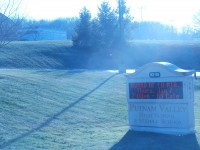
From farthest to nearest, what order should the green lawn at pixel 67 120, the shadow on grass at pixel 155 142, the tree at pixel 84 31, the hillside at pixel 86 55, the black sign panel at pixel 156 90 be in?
1. the tree at pixel 84 31
2. the hillside at pixel 86 55
3. the black sign panel at pixel 156 90
4. the green lawn at pixel 67 120
5. the shadow on grass at pixel 155 142

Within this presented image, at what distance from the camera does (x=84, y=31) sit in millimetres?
54781

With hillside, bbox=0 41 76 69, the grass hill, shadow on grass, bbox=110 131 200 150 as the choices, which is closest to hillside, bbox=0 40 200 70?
hillside, bbox=0 41 76 69

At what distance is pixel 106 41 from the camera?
55125 millimetres

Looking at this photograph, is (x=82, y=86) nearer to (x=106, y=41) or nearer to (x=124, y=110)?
(x=124, y=110)

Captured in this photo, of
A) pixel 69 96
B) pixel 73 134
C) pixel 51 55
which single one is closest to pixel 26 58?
pixel 51 55

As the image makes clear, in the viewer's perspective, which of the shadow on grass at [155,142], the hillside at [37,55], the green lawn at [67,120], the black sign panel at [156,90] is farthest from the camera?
the hillside at [37,55]

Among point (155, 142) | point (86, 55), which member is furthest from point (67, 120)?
point (86, 55)

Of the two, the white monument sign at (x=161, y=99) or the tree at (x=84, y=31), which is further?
the tree at (x=84, y=31)

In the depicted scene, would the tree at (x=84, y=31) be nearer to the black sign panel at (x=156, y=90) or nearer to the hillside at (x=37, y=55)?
the hillside at (x=37, y=55)

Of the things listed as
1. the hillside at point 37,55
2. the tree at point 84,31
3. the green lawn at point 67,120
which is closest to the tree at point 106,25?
the tree at point 84,31

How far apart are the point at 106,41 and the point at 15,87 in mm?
38183

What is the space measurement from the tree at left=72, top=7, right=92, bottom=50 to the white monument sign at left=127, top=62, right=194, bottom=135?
4250 cm

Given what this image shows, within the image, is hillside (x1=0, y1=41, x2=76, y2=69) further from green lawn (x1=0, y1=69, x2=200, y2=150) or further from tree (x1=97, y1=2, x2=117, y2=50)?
green lawn (x1=0, y1=69, x2=200, y2=150)

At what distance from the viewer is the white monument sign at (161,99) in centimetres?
1159
